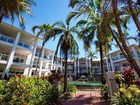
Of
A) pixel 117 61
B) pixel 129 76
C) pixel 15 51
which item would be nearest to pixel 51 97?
pixel 129 76

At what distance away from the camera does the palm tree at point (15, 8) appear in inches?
384

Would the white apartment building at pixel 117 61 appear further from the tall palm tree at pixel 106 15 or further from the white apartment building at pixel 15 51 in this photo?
the tall palm tree at pixel 106 15

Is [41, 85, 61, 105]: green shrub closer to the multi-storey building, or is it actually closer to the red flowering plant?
the red flowering plant

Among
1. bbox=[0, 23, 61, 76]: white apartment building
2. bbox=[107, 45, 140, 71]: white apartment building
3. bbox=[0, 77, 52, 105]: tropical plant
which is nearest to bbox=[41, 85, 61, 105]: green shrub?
bbox=[0, 77, 52, 105]: tropical plant

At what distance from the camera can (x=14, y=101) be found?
786 centimetres

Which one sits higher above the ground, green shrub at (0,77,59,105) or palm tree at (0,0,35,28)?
palm tree at (0,0,35,28)

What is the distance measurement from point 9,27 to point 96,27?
57.9ft

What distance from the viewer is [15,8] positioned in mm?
10008

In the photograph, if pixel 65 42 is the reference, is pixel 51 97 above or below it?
below

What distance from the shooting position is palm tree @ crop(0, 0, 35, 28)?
32.0 feet

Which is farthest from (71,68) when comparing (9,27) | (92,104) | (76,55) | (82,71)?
(92,104)

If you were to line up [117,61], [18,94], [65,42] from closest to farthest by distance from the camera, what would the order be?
1. [18,94]
2. [65,42]
3. [117,61]

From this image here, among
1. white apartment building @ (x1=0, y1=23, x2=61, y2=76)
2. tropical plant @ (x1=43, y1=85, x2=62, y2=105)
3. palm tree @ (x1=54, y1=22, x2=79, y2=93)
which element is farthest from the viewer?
white apartment building @ (x1=0, y1=23, x2=61, y2=76)

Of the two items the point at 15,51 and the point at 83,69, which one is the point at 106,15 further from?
the point at 83,69
